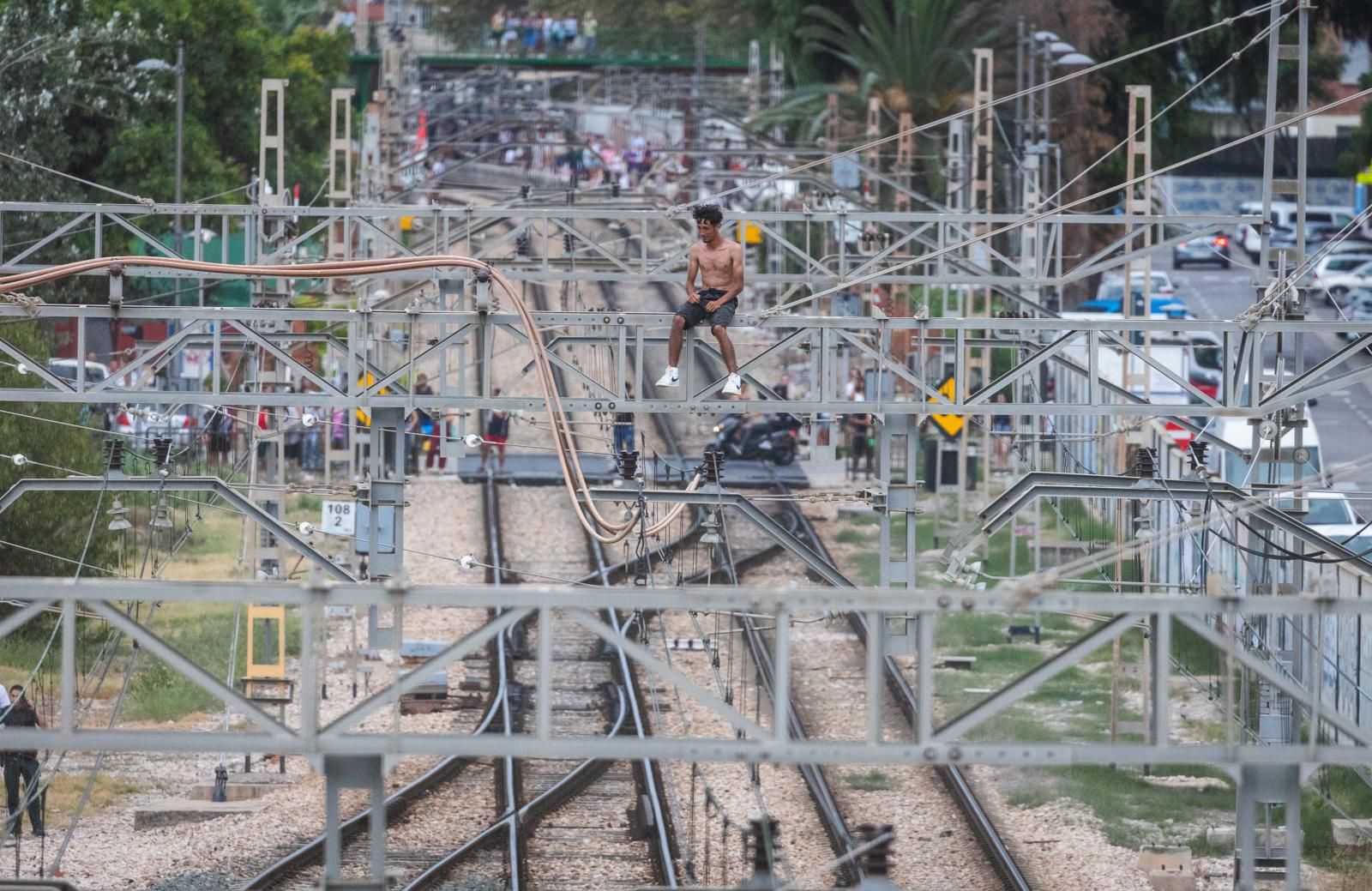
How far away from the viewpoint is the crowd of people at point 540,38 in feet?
284

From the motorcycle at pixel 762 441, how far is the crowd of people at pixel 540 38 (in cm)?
4826

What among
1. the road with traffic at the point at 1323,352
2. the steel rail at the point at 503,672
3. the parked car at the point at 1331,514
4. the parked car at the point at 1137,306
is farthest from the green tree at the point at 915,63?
the parked car at the point at 1331,514

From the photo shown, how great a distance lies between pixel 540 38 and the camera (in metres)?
87.6

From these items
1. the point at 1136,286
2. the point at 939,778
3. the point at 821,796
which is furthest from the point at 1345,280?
the point at 821,796

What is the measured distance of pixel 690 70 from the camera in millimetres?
87438

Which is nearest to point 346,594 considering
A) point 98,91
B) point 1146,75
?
point 98,91

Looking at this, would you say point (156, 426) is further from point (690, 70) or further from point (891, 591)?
point (690, 70)

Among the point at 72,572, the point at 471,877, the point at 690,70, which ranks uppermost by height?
the point at 690,70

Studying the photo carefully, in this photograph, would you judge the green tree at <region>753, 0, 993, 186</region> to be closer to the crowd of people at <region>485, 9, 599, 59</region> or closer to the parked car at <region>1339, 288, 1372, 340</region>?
the parked car at <region>1339, 288, 1372, 340</region>

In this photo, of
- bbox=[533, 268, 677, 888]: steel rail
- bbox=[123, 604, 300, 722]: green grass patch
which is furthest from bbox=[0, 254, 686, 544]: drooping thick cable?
bbox=[123, 604, 300, 722]: green grass patch

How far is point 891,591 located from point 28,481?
336 inches

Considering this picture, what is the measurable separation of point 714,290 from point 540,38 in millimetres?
73612

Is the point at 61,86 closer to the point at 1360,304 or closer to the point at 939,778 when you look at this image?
the point at 939,778

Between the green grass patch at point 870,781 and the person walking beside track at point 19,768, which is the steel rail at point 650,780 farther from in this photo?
the person walking beside track at point 19,768
